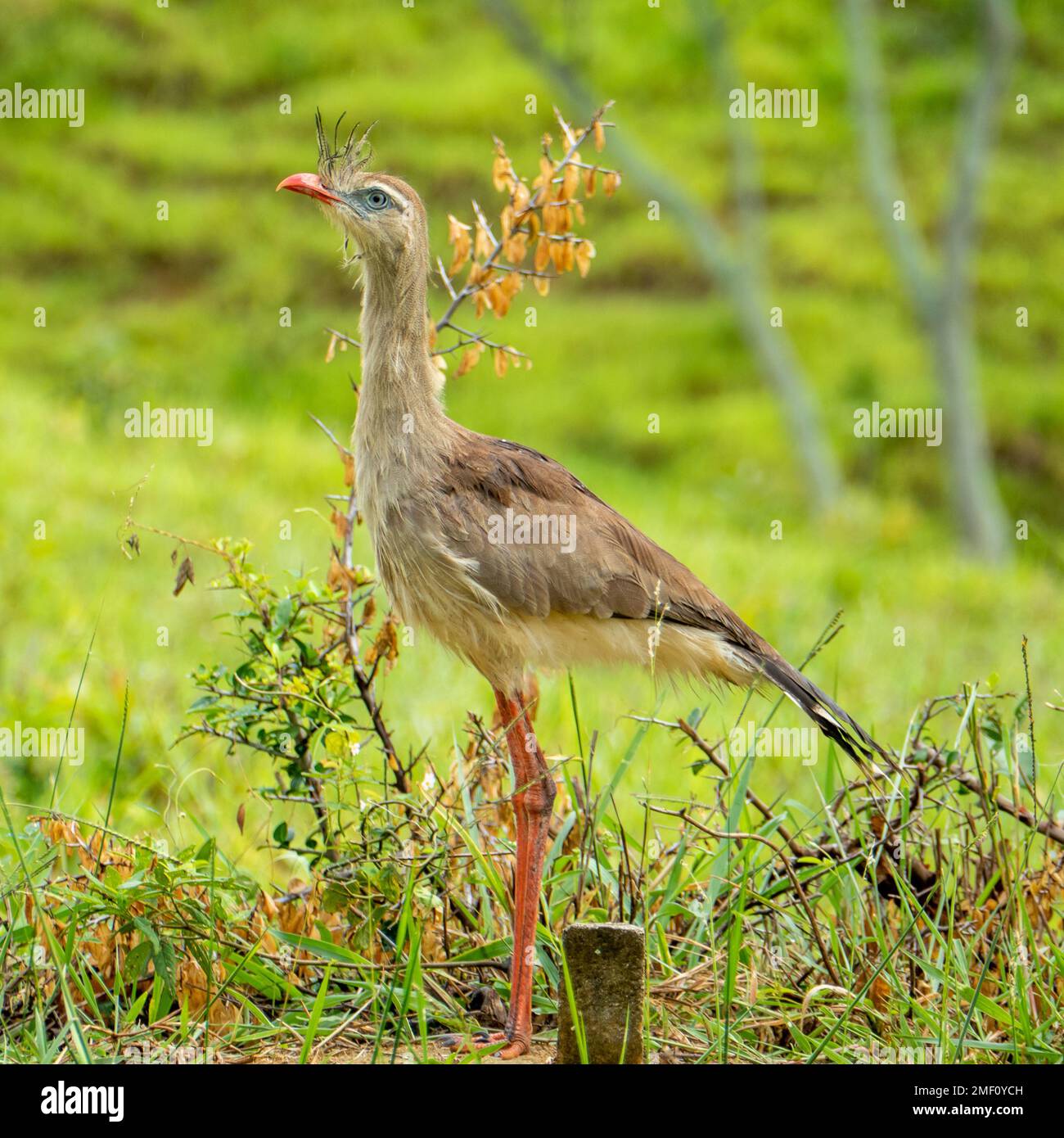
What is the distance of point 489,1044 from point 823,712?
0.88 m

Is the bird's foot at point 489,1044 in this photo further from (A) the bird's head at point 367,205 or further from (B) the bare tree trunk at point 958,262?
(B) the bare tree trunk at point 958,262

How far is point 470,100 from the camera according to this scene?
1220cm

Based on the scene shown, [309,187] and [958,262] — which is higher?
[958,262]

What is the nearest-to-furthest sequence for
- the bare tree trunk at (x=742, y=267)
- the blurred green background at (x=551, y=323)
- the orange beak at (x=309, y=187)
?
the orange beak at (x=309, y=187) → the blurred green background at (x=551, y=323) → the bare tree trunk at (x=742, y=267)

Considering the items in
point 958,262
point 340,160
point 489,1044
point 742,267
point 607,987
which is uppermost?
point 742,267

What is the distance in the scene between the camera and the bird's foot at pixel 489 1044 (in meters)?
2.37

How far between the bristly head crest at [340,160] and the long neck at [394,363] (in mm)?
156

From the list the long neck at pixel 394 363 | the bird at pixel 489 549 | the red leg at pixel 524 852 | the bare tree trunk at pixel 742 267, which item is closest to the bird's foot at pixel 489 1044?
the red leg at pixel 524 852

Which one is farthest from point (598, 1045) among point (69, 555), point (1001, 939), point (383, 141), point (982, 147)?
point (383, 141)

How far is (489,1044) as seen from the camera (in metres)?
2.41

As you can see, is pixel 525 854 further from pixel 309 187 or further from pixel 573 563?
pixel 309 187

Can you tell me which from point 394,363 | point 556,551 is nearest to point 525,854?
point 556,551

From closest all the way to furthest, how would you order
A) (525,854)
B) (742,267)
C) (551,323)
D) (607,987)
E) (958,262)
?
(607,987)
(525,854)
(958,262)
(742,267)
(551,323)
